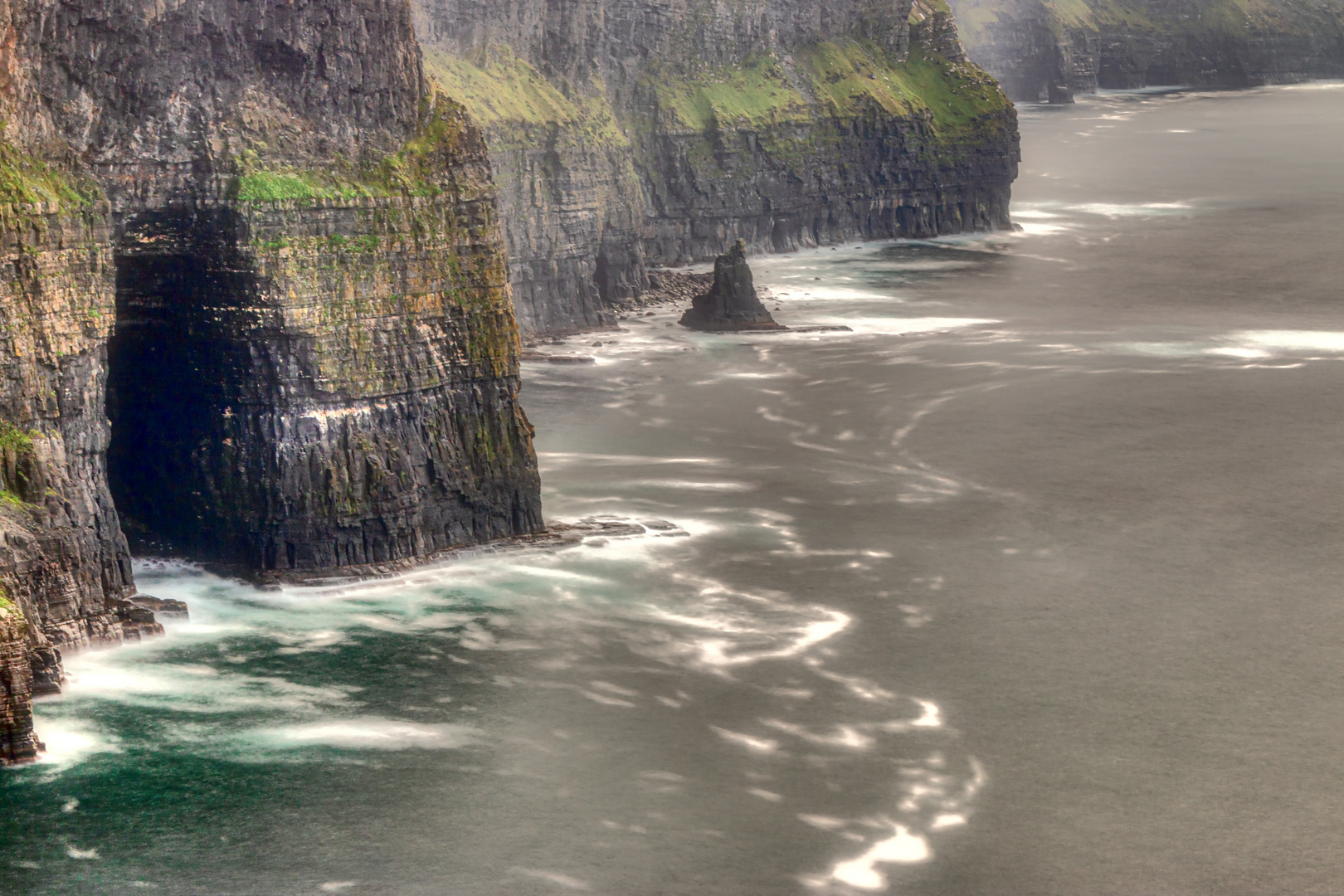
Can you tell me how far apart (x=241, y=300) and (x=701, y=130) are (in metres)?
101

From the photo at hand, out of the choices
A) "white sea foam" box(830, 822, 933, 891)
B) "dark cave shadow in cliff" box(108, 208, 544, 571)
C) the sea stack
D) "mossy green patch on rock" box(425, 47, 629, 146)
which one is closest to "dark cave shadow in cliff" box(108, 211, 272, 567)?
"dark cave shadow in cliff" box(108, 208, 544, 571)

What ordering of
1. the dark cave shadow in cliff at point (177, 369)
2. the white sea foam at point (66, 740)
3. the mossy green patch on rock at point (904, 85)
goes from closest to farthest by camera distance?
the white sea foam at point (66, 740)
the dark cave shadow in cliff at point (177, 369)
the mossy green patch on rock at point (904, 85)

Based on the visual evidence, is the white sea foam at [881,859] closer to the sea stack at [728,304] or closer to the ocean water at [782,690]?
the ocean water at [782,690]

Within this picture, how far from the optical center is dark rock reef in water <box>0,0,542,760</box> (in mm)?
60125

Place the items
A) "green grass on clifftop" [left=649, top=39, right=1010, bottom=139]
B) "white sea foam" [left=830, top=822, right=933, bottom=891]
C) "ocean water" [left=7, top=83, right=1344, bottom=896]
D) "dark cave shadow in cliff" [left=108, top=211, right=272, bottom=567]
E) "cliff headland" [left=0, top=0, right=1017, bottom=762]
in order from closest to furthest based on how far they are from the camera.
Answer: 1. "white sea foam" [left=830, top=822, right=933, bottom=891]
2. "ocean water" [left=7, top=83, right=1344, bottom=896]
3. "cliff headland" [left=0, top=0, right=1017, bottom=762]
4. "dark cave shadow in cliff" [left=108, top=211, right=272, bottom=567]
5. "green grass on clifftop" [left=649, top=39, right=1010, bottom=139]

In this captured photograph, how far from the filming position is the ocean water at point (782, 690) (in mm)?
47812

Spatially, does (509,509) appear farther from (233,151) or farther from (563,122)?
(563,122)

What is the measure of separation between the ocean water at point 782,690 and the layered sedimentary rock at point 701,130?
2858cm

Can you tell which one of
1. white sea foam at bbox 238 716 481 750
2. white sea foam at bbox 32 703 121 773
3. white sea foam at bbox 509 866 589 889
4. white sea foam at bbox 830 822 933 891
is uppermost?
white sea foam at bbox 32 703 121 773

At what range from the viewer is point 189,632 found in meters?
62.3

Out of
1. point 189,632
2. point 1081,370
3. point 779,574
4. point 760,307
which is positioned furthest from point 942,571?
point 760,307

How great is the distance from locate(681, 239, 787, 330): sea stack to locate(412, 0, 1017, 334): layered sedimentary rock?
7057mm

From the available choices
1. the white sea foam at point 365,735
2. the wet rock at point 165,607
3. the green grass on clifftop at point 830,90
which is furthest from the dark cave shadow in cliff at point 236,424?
the green grass on clifftop at point 830,90

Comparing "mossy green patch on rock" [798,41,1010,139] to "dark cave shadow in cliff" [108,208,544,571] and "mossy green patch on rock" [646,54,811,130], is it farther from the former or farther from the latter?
"dark cave shadow in cliff" [108,208,544,571]
